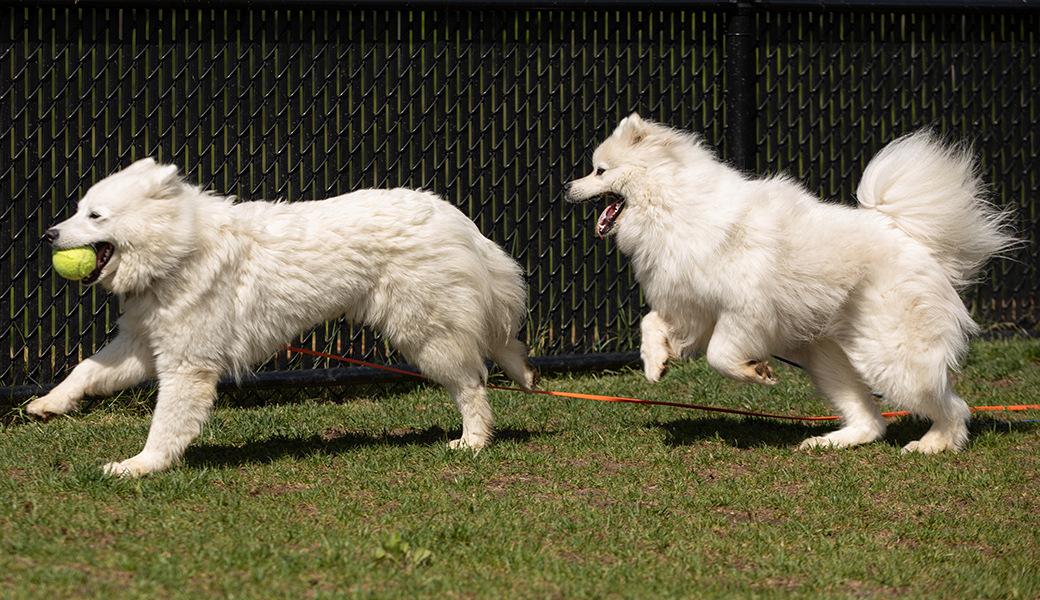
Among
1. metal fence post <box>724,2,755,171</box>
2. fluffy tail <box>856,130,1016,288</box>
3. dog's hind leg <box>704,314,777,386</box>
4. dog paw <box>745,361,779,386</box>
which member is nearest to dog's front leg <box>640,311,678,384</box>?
dog's hind leg <box>704,314,777,386</box>

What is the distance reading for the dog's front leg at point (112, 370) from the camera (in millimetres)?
4699

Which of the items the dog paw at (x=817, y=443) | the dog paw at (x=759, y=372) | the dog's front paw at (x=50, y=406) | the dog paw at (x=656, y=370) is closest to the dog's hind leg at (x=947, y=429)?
the dog paw at (x=817, y=443)

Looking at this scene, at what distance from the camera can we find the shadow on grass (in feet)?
16.8

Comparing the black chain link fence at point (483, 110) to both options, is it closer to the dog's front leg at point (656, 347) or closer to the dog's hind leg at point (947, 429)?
the dog's front leg at point (656, 347)

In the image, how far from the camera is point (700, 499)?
14.9 feet

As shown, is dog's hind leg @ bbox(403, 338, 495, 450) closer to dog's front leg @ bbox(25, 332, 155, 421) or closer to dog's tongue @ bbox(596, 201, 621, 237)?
dog's tongue @ bbox(596, 201, 621, 237)

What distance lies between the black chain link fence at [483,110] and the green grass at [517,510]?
1422mm

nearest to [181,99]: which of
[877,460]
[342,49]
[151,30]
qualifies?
[151,30]

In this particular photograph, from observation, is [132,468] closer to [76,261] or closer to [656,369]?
[76,261]

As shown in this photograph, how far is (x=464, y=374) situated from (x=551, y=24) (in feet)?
10.5

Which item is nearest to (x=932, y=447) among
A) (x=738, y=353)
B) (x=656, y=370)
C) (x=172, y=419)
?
(x=738, y=353)

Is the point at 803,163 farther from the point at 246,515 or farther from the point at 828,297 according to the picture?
the point at 246,515

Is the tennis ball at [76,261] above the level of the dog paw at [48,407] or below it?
above

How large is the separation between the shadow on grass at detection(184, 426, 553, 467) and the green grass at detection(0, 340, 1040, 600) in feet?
0.08
